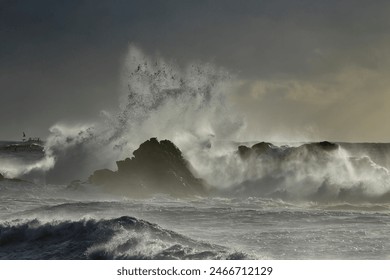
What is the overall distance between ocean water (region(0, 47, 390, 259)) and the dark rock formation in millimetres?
362

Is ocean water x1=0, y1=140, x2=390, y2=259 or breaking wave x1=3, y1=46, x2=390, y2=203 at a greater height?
breaking wave x1=3, y1=46, x2=390, y2=203

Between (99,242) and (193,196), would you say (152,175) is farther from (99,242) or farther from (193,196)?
(99,242)

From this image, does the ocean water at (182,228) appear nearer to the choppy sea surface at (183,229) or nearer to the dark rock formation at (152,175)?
the choppy sea surface at (183,229)

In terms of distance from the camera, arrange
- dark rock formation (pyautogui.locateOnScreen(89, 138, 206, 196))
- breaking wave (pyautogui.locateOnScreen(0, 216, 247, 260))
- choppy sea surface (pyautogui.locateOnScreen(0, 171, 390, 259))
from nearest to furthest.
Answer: breaking wave (pyautogui.locateOnScreen(0, 216, 247, 260)), choppy sea surface (pyautogui.locateOnScreen(0, 171, 390, 259)), dark rock formation (pyautogui.locateOnScreen(89, 138, 206, 196))

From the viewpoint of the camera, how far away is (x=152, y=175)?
17.1 meters

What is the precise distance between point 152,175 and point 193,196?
55.7 inches

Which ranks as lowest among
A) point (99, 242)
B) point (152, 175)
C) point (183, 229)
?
point (99, 242)

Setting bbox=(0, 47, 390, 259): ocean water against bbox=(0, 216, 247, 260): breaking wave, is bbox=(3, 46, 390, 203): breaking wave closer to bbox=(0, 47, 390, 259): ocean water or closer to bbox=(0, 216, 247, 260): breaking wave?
bbox=(0, 47, 390, 259): ocean water

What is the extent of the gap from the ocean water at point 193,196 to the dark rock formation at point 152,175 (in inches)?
14.2

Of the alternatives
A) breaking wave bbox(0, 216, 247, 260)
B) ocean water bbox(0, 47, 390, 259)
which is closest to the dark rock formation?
ocean water bbox(0, 47, 390, 259)

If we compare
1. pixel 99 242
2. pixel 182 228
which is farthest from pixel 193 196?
pixel 99 242

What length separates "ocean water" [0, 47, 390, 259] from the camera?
9.96 meters

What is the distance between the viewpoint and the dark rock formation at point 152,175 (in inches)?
649

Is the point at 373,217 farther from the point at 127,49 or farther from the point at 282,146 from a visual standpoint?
the point at 282,146
